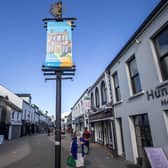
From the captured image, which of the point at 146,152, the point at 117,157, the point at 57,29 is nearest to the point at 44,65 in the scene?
the point at 57,29

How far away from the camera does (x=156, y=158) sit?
495 cm

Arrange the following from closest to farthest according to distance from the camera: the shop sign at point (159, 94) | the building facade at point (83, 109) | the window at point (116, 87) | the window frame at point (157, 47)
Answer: the shop sign at point (159, 94), the window frame at point (157, 47), the window at point (116, 87), the building facade at point (83, 109)

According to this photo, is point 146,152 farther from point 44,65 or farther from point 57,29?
point 57,29

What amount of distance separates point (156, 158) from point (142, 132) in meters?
2.21

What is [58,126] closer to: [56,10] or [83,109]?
[56,10]

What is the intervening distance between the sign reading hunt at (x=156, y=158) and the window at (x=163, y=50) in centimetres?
261

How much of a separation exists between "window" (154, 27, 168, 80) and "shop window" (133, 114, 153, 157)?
226 cm

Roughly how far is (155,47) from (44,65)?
177 inches

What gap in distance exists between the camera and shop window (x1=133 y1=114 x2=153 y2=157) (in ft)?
21.8

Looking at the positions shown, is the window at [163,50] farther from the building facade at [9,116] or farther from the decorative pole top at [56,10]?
the building facade at [9,116]

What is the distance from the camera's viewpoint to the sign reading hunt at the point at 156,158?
478cm

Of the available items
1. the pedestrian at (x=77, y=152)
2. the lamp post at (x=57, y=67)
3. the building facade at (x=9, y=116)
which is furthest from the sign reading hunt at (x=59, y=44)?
the building facade at (x=9, y=116)

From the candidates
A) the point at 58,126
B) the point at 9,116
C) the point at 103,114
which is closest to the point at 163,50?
the point at 58,126

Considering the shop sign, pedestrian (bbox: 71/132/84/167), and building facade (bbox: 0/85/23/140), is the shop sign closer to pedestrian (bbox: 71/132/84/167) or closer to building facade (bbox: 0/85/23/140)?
pedestrian (bbox: 71/132/84/167)
